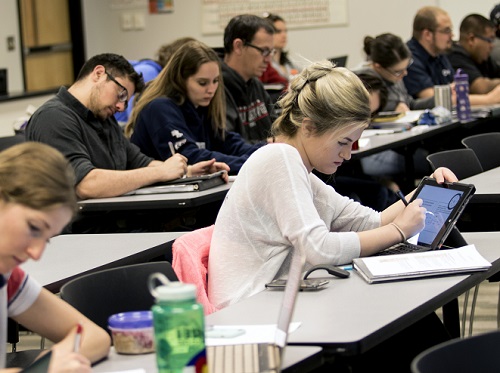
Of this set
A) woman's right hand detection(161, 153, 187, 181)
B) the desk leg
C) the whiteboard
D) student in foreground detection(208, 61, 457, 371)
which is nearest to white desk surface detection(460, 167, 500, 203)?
the desk leg

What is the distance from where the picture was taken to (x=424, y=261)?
2453 mm

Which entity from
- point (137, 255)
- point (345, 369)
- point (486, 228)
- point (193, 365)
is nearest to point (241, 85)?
point (486, 228)

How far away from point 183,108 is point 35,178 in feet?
9.58

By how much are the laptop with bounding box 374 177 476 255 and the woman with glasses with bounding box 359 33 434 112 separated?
3.38 metres

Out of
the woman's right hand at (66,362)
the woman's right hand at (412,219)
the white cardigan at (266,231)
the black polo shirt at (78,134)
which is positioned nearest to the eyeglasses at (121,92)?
the black polo shirt at (78,134)

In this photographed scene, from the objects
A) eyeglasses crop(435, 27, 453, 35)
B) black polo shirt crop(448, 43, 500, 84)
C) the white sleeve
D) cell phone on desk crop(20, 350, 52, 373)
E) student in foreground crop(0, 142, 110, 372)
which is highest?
eyeglasses crop(435, 27, 453, 35)

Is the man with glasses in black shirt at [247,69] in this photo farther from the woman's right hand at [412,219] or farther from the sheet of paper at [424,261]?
the sheet of paper at [424,261]

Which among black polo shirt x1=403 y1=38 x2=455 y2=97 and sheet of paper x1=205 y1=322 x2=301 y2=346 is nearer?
sheet of paper x1=205 y1=322 x2=301 y2=346

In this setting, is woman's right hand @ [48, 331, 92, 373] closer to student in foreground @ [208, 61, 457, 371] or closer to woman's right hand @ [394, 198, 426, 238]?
student in foreground @ [208, 61, 457, 371]

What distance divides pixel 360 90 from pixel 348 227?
46 centimetres

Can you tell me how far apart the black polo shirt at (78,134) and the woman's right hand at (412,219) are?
1610 mm

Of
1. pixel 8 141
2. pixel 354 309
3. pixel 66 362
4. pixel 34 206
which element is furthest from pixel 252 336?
pixel 8 141

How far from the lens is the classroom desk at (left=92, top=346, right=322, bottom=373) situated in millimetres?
1779

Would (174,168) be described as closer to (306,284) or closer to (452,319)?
(452,319)
